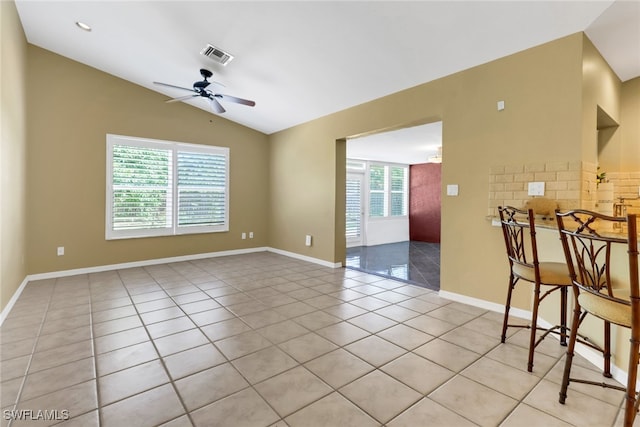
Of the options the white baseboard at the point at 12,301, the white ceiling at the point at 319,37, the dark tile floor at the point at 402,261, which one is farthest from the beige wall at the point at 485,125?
the white baseboard at the point at 12,301

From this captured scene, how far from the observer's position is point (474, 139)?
10.7 feet

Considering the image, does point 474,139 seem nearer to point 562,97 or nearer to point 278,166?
point 562,97

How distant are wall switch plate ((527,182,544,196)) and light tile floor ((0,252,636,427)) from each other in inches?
49.9

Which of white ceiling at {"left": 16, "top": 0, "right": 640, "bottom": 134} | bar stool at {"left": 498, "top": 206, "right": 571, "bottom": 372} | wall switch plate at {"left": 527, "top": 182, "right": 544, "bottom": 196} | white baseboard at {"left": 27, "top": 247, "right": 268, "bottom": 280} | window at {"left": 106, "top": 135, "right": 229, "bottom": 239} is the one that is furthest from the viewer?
window at {"left": 106, "top": 135, "right": 229, "bottom": 239}

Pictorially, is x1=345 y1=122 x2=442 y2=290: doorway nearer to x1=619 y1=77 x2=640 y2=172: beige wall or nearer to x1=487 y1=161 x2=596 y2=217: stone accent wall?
x1=487 y1=161 x2=596 y2=217: stone accent wall

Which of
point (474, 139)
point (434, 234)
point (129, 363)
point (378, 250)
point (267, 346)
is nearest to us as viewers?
point (129, 363)

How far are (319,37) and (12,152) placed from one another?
3.53 m

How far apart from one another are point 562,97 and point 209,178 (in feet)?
17.7

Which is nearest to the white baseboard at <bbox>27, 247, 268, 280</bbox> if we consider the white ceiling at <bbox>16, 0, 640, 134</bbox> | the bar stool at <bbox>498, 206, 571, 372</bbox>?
the white ceiling at <bbox>16, 0, 640, 134</bbox>

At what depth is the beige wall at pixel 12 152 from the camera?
113 inches

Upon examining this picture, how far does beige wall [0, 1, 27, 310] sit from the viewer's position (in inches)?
113

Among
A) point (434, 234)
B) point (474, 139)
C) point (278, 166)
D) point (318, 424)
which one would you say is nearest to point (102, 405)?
point (318, 424)

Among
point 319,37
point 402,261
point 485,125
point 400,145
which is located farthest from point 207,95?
point 402,261

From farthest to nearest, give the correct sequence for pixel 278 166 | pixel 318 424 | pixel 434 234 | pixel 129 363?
pixel 434 234, pixel 278 166, pixel 129 363, pixel 318 424
